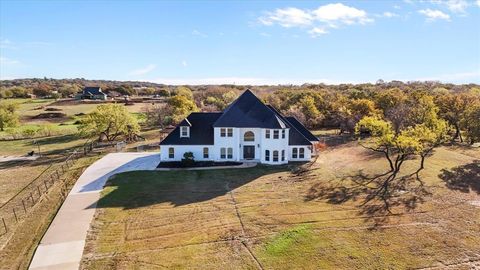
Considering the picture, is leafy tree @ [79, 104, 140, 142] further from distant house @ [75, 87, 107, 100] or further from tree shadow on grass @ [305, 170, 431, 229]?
distant house @ [75, 87, 107, 100]

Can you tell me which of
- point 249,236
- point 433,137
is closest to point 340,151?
point 433,137

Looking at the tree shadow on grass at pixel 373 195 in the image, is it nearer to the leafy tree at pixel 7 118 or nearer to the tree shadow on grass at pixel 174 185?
the tree shadow on grass at pixel 174 185

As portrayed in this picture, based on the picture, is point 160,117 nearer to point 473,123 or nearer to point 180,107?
point 180,107

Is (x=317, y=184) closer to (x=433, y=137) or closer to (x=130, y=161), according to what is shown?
(x=433, y=137)

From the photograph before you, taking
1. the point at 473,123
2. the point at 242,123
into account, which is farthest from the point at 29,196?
the point at 473,123

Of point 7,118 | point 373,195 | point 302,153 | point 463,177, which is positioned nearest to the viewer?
point 373,195

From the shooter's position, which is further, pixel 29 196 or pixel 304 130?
pixel 304 130

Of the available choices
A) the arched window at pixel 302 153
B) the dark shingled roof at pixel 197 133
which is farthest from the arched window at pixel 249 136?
the arched window at pixel 302 153

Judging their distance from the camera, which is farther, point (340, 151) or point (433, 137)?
point (340, 151)
